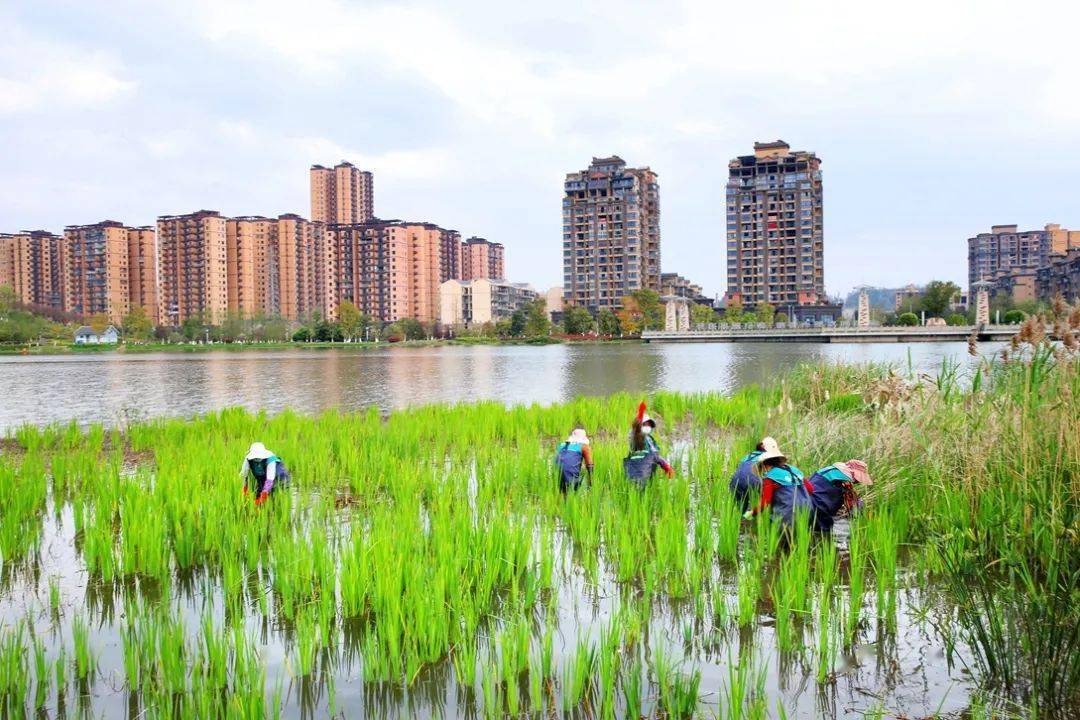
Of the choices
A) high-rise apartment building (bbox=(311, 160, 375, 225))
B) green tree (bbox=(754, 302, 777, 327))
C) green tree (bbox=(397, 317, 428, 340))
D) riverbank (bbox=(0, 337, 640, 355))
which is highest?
high-rise apartment building (bbox=(311, 160, 375, 225))

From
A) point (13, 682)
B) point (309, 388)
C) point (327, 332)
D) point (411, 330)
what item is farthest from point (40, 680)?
point (411, 330)

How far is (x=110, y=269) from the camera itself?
13762 cm

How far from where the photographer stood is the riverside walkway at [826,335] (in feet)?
264

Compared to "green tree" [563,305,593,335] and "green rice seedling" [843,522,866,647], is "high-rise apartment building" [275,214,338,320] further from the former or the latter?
"green rice seedling" [843,522,866,647]

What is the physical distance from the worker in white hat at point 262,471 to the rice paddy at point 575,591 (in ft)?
0.58

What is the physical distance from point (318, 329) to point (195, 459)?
96714 millimetres

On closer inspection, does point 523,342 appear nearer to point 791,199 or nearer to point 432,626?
point 791,199

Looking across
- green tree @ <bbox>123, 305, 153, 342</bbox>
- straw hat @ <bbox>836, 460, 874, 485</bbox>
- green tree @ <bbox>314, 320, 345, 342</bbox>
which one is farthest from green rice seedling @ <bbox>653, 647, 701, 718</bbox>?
green tree @ <bbox>123, 305, 153, 342</bbox>

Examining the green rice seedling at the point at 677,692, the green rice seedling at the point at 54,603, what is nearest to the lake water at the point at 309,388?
the green rice seedling at the point at 54,603

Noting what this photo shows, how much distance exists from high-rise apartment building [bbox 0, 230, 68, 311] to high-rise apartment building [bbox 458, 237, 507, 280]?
78.8 meters

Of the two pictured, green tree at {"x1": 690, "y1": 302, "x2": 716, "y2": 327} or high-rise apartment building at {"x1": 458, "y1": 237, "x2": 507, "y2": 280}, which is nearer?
green tree at {"x1": 690, "y1": 302, "x2": 716, "y2": 327}

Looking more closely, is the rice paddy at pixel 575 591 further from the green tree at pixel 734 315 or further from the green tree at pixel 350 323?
the green tree at pixel 734 315

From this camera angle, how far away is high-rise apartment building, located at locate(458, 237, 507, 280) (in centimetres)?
17538

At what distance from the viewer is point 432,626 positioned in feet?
13.9
